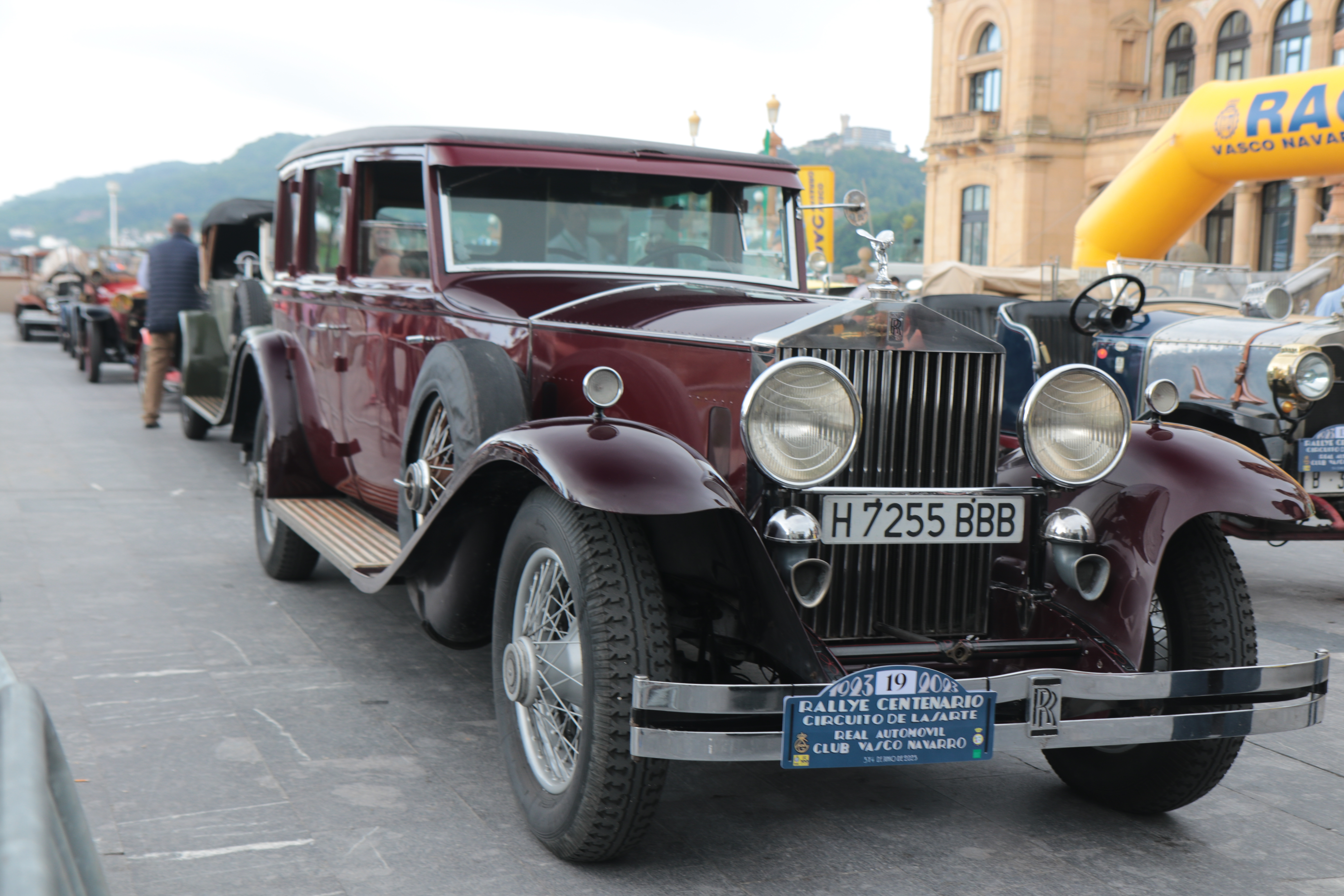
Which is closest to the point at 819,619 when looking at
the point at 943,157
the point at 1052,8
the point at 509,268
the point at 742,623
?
the point at 742,623

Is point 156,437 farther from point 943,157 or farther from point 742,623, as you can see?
point 943,157

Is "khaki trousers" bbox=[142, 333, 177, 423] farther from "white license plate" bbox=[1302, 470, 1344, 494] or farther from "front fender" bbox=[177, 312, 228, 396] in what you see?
"white license plate" bbox=[1302, 470, 1344, 494]

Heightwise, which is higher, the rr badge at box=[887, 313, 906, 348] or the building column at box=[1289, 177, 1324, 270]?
the building column at box=[1289, 177, 1324, 270]

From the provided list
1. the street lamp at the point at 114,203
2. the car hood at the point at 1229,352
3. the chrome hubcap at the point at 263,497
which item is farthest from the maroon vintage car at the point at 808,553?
the street lamp at the point at 114,203

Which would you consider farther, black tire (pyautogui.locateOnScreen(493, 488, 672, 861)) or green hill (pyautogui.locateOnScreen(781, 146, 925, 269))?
green hill (pyautogui.locateOnScreen(781, 146, 925, 269))

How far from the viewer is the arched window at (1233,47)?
32.7 metres

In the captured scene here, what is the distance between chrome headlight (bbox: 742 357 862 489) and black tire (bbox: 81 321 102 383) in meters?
14.4

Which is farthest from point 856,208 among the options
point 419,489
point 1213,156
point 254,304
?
point 1213,156

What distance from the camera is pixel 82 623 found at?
473 cm

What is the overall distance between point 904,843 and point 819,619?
596 millimetres

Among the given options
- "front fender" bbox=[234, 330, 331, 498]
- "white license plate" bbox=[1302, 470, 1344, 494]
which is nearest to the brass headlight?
"white license plate" bbox=[1302, 470, 1344, 494]

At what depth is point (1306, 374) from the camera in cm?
620

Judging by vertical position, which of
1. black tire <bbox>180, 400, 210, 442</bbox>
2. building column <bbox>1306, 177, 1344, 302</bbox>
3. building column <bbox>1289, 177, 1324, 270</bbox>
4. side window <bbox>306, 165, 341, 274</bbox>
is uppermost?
building column <bbox>1289, 177, 1324, 270</bbox>

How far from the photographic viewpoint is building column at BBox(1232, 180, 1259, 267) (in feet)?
102
